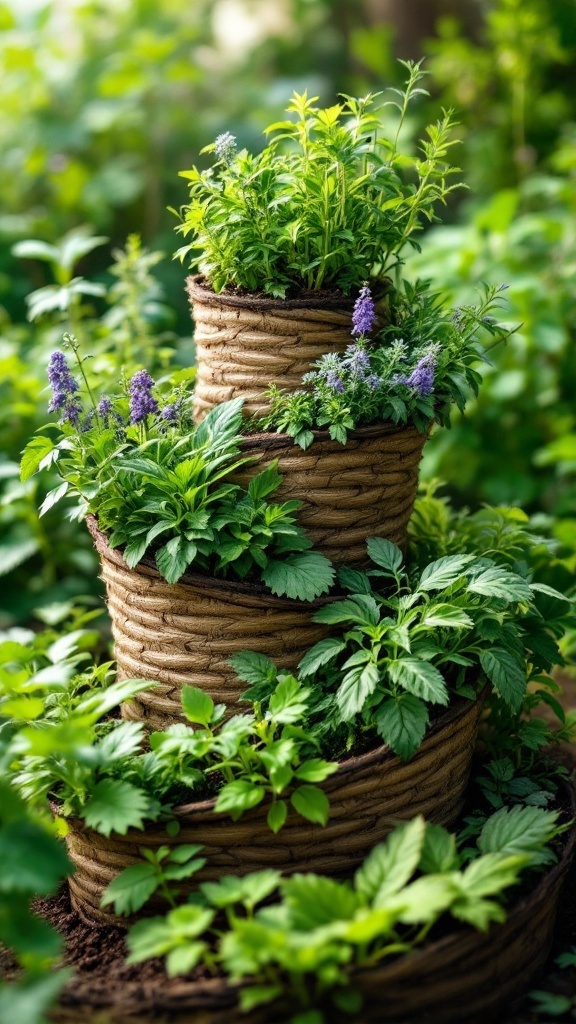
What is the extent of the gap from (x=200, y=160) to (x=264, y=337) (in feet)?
13.2

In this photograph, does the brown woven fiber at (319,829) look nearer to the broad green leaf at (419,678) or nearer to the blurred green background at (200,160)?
the broad green leaf at (419,678)

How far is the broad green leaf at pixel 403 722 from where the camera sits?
1673 millimetres

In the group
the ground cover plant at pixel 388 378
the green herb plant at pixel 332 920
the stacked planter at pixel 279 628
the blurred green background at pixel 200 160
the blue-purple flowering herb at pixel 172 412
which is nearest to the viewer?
the green herb plant at pixel 332 920

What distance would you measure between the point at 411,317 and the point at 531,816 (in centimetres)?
98

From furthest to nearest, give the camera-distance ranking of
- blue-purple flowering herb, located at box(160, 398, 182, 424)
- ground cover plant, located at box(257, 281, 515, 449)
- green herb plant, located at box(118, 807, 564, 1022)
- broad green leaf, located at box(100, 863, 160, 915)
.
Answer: blue-purple flowering herb, located at box(160, 398, 182, 424)
ground cover plant, located at box(257, 281, 515, 449)
broad green leaf, located at box(100, 863, 160, 915)
green herb plant, located at box(118, 807, 564, 1022)

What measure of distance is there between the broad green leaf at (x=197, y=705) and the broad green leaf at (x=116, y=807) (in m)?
0.15

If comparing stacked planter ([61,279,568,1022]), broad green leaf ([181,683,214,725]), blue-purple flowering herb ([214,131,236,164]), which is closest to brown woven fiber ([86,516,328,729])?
stacked planter ([61,279,568,1022])

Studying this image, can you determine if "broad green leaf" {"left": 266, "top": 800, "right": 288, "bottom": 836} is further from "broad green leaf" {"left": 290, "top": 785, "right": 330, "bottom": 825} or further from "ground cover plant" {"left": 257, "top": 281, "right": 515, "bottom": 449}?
"ground cover plant" {"left": 257, "top": 281, "right": 515, "bottom": 449}

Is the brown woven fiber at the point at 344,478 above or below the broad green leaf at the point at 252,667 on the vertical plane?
above

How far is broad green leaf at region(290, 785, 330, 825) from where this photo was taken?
5.29ft

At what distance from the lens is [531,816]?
1707 millimetres

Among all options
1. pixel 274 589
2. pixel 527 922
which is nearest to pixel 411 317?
pixel 274 589

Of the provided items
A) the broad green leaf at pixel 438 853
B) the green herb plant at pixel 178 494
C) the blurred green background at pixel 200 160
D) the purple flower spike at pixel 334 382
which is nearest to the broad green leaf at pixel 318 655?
the green herb plant at pixel 178 494

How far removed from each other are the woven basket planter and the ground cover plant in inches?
1.2
